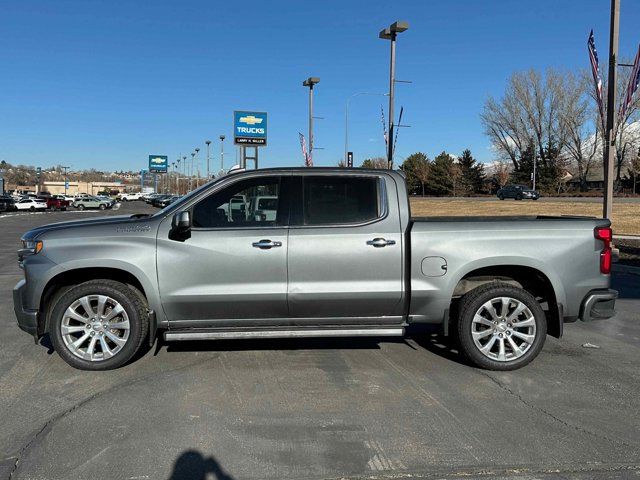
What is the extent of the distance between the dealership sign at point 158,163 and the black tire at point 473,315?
107380 millimetres

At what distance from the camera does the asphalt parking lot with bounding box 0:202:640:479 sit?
3523 millimetres

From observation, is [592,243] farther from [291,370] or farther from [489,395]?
[291,370]

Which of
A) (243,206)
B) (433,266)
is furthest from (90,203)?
(433,266)

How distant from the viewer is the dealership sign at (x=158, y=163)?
107000 mm

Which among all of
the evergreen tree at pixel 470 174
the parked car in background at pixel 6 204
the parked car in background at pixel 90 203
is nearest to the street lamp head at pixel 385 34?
the parked car in background at pixel 6 204

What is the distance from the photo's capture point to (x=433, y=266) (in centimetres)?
518

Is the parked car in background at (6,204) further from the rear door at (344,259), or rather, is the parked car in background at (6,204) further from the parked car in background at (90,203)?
the rear door at (344,259)

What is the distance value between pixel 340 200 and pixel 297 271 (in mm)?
803

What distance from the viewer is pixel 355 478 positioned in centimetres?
336

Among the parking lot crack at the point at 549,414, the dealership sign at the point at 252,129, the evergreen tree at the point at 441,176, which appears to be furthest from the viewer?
the evergreen tree at the point at 441,176

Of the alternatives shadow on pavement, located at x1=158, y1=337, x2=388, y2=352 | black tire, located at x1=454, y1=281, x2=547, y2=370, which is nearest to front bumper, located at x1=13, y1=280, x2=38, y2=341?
shadow on pavement, located at x1=158, y1=337, x2=388, y2=352

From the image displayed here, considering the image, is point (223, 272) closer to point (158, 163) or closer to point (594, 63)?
point (594, 63)

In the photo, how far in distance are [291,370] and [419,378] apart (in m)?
1.20

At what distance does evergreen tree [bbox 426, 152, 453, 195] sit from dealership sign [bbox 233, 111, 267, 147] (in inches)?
2006
